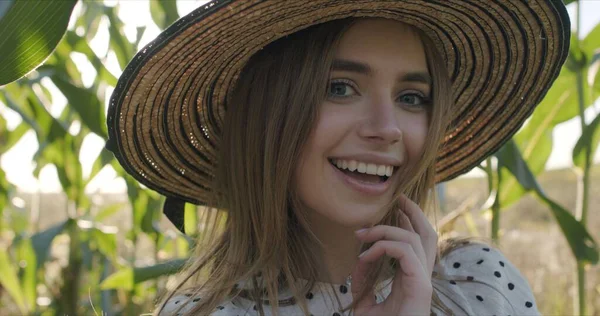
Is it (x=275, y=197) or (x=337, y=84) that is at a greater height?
(x=337, y=84)

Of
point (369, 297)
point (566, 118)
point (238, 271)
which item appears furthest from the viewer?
point (566, 118)

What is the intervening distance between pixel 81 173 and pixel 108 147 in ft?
3.60

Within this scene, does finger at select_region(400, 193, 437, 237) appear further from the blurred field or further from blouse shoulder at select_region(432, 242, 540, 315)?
the blurred field

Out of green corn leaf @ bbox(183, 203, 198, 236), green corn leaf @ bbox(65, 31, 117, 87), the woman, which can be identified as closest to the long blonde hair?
the woman

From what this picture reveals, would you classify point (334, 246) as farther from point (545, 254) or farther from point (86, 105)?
point (545, 254)

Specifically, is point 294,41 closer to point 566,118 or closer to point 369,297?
point 369,297

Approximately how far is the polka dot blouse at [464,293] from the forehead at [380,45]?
1.35 feet

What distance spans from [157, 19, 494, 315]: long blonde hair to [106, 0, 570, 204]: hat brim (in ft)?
0.17

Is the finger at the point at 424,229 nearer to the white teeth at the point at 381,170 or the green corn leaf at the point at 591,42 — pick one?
the white teeth at the point at 381,170

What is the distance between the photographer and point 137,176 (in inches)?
59.6

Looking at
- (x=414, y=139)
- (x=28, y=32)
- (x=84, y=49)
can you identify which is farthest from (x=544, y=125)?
(x=28, y=32)

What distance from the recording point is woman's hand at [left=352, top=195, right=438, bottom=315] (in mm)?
1187

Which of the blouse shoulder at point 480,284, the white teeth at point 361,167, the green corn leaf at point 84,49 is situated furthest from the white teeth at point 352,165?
the green corn leaf at point 84,49

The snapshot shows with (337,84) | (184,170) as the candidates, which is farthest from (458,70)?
(184,170)
